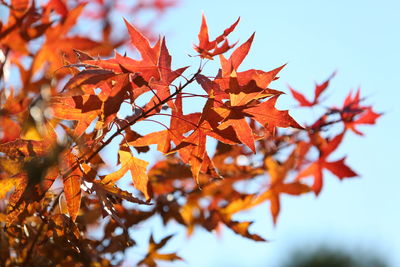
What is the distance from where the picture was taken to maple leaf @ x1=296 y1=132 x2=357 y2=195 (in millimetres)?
1170

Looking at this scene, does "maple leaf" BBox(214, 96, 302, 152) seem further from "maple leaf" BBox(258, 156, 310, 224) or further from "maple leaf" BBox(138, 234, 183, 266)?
"maple leaf" BBox(138, 234, 183, 266)

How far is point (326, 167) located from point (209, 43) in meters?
0.56

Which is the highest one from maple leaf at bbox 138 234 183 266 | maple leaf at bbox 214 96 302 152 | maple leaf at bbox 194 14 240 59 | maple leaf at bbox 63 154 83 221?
maple leaf at bbox 194 14 240 59

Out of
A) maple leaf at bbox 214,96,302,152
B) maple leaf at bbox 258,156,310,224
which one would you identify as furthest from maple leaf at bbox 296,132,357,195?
maple leaf at bbox 214,96,302,152

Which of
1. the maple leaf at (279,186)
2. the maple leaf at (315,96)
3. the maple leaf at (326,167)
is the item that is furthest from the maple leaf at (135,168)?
the maple leaf at (315,96)

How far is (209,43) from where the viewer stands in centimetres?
82

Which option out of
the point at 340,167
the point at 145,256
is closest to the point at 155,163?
the point at 145,256

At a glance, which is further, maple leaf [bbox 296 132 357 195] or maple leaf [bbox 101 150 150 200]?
maple leaf [bbox 296 132 357 195]

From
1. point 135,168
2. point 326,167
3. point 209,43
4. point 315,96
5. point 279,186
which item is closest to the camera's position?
point 209,43

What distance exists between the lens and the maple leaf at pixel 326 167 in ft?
3.84

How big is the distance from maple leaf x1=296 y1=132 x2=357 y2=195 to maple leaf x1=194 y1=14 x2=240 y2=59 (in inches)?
20.6

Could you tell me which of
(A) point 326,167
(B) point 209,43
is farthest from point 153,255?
(B) point 209,43

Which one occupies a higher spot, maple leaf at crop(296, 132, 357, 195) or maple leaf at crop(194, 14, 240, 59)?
maple leaf at crop(194, 14, 240, 59)

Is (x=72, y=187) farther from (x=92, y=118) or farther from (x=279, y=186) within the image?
(x=279, y=186)
